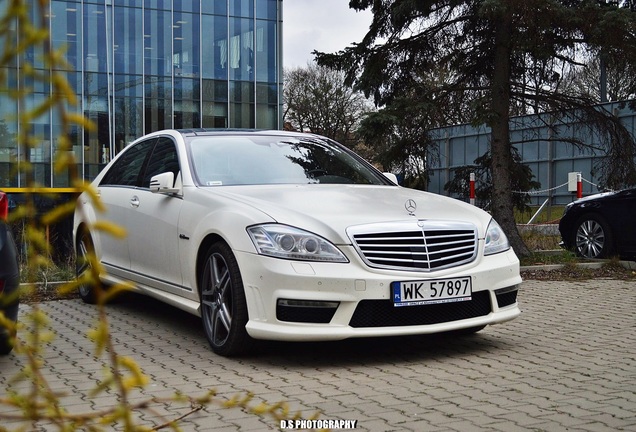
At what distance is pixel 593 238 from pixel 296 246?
8.25 m

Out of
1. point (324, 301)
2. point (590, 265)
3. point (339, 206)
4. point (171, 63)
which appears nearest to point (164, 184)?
point (339, 206)

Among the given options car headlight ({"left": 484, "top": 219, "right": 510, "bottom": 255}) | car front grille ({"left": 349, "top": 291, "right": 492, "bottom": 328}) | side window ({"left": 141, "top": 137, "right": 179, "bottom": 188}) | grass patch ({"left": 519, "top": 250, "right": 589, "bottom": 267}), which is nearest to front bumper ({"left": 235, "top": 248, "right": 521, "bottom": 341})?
car front grille ({"left": 349, "top": 291, "right": 492, "bottom": 328})

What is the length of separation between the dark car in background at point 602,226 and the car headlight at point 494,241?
20.9 ft

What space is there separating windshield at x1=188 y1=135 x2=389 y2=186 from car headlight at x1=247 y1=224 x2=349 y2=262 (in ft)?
3.92

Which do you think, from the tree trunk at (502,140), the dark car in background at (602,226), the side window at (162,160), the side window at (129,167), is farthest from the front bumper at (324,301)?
the tree trunk at (502,140)

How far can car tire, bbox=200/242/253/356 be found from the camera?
562 centimetres

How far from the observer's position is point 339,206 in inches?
234

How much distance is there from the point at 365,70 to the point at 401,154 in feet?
4.80

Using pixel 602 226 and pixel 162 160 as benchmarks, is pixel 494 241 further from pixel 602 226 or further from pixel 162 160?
pixel 602 226

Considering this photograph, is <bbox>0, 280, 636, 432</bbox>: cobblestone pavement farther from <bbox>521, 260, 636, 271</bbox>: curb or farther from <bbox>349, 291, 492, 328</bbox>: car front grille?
<bbox>521, 260, 636, 271</bbox>: curb

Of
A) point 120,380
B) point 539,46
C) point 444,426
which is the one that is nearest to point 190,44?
point 539,46

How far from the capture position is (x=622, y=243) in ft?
40.2

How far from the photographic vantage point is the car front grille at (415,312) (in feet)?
18.0

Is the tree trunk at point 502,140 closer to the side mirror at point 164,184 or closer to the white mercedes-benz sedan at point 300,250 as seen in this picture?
the white mercedes-benz sedan at point 300,250
